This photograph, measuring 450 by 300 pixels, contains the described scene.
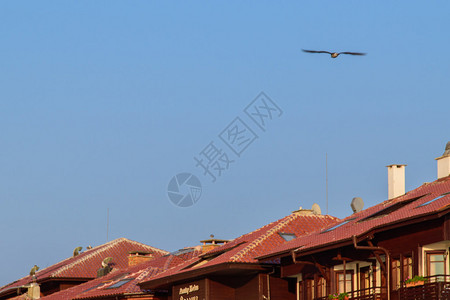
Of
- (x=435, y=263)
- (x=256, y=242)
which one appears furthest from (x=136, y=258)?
(x=435, y=263)

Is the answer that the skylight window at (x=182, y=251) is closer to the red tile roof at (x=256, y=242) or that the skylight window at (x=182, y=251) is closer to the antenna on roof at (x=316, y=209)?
the red tile roof at (x=256, y=242)

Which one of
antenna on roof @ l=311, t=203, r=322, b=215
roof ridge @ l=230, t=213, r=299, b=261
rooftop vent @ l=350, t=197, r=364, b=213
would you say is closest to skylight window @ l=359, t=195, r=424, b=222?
roof ridge @ l=230, t=213, r=299, b=261

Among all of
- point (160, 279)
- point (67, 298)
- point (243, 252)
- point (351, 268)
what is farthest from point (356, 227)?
point (67, 298)

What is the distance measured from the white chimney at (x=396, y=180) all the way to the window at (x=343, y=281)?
5241 mm

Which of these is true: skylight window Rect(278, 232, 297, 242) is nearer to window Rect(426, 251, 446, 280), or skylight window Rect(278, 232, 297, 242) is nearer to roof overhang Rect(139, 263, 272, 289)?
roof overhang Rect(139, 263, 272, 289)

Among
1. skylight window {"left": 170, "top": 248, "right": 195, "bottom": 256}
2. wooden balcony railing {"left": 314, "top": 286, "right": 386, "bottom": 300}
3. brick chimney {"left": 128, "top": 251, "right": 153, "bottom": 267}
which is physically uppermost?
brick chimney {"left": 128, "top": 251, "right": 153, "bottom": 267}

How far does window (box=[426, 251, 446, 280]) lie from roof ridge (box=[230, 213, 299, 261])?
10.3 m

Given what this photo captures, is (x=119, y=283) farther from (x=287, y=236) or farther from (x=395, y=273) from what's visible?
(x=395, y=273)

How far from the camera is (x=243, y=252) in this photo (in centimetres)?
3816

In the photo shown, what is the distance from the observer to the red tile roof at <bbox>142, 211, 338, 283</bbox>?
125 feet

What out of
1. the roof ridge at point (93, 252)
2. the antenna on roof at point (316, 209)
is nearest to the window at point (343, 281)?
the antenna on roof at point (316, 209)

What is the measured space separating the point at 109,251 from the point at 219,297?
24.0 m

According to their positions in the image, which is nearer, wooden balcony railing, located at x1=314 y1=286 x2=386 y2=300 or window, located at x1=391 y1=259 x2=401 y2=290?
window, located at x1=391 y1=259 x2=401 y2=290

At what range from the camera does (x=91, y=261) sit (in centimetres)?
6162
